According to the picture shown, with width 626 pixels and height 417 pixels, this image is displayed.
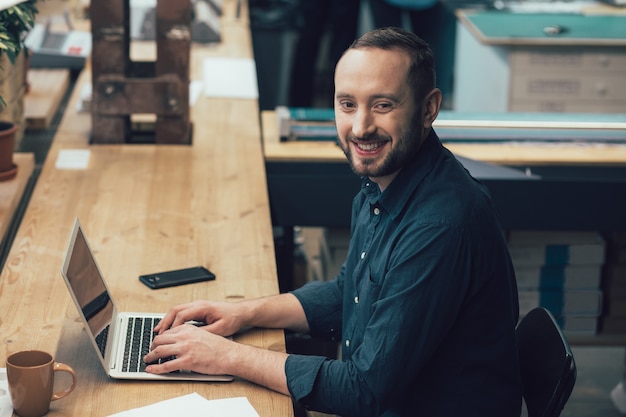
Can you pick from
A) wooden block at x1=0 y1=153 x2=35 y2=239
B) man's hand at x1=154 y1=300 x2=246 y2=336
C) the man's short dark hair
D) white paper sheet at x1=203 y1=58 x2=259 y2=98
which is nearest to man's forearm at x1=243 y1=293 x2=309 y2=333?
man's hand at x1=154 y1=300 x2=246 y2=336

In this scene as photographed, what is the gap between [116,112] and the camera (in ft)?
9.90

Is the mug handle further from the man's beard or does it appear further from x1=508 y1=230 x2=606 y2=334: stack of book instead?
x1=508 y1=230 x2=606 y2=334: stack of book

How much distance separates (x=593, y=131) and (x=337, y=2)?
310 cm

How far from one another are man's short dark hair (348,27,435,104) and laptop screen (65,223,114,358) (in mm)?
614

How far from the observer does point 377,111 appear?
68.9 inches

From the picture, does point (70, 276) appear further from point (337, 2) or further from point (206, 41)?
point (337, 2)

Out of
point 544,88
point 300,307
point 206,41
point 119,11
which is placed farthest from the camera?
point 544,88

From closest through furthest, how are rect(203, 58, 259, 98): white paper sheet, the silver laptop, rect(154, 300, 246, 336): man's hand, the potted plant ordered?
1. the silver laptop
2. rect(154, 300, 246, 336): man's hand
3. the potted plant
4. rect(203, 58, 259, 98): white paper sheet

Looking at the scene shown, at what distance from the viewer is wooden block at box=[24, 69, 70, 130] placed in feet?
10.6

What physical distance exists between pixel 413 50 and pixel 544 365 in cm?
63

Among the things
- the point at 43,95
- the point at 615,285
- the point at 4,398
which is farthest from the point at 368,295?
the point at 43,95

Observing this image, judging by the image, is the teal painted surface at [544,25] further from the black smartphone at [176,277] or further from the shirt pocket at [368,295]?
the shirt pocket at [368,295]

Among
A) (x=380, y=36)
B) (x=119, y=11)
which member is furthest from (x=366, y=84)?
(x=119, y=11)

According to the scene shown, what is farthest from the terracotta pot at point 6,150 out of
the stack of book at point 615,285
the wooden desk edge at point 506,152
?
the stack of book at point 615,285
